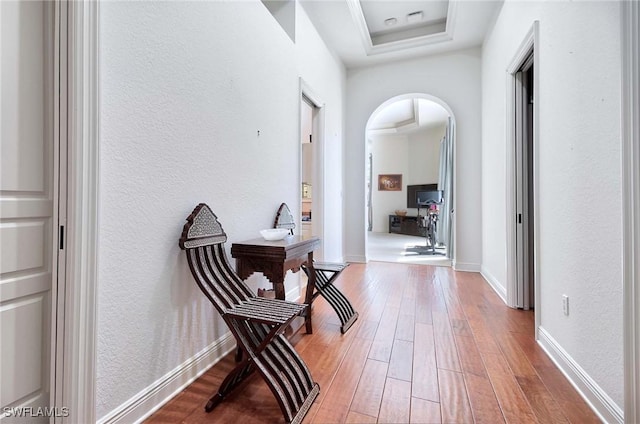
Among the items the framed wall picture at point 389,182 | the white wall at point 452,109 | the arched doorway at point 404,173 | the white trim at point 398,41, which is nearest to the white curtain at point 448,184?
the arched doorway at point 404,173

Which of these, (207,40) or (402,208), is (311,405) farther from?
(402,208)

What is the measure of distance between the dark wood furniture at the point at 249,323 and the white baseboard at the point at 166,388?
0.80 ft

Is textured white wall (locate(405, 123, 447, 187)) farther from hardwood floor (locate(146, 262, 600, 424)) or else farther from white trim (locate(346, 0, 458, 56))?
hardwood floor (locate(146, 262, 600, 424))

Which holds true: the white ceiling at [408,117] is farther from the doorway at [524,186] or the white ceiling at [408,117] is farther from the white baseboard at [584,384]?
the white baseboard at [584,384]

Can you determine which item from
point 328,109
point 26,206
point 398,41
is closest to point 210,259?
point 26,206

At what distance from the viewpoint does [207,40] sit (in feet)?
5.78

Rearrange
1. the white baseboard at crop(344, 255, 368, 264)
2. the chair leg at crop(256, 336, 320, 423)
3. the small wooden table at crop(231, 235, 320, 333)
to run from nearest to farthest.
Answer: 1. the chair leg at crop(256, 336, 320, 423)
2. the small wooden table at crop(231, 235, 320, 333)
3. the white baseboard at crop(344, 255, 368, 264)

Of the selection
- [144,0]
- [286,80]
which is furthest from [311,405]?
[286,80]

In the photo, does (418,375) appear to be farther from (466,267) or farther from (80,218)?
(466,267)

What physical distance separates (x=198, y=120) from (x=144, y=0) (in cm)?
57

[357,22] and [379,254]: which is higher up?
[357,22]

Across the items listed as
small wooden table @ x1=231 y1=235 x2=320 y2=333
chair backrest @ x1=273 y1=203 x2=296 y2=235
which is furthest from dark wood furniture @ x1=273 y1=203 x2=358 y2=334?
small wooden table @ x1=231 y1=235 x2=320 y2=333

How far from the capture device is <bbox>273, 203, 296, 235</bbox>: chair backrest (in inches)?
102

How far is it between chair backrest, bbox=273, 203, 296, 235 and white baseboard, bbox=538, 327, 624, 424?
206 centimetres
